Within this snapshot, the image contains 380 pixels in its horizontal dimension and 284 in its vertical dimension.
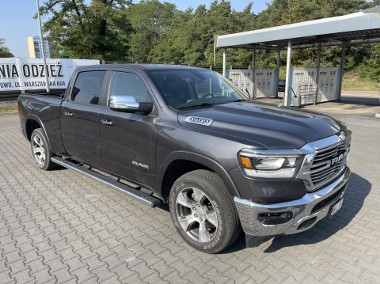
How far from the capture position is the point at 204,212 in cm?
309

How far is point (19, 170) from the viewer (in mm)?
5902

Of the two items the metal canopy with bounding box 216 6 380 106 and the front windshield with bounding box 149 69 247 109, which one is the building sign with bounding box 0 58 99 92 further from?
the front windshield with bounding box 149 69 247 109

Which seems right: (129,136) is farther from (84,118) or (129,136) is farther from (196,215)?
(196,215)

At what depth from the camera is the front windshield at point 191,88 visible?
352cm

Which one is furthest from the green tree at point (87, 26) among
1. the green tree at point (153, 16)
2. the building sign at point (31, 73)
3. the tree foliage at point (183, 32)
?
the green tree at point (153, 16)

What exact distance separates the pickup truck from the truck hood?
1 centimetres

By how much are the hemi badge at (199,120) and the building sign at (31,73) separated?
1429 centimetres

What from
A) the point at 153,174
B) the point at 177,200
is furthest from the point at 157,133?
the point at 177,200

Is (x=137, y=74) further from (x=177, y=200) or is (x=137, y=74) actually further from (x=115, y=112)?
(x=177, y=200)

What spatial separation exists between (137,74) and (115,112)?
553 mm

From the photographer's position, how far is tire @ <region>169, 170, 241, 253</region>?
2820 millimetres

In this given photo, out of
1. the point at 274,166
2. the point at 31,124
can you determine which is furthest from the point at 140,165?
the point at 31,124

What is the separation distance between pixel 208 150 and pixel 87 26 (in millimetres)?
29123

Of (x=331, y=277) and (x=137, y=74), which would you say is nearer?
(x=331, y=277)
